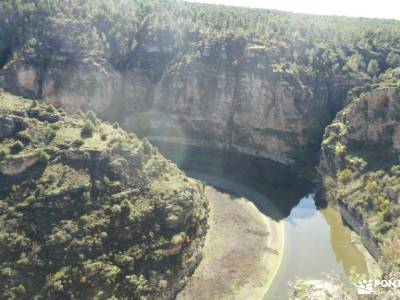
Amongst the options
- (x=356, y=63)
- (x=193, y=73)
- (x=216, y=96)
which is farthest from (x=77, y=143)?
(x=356, y=63)

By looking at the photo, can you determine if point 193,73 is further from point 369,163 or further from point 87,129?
point 87,129

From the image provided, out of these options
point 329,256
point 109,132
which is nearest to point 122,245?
point 109,132

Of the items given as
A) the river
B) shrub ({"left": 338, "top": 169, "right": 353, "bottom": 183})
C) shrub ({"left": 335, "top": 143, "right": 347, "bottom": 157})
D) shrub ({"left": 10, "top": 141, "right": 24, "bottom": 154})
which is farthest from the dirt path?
shrub ({"left": 10, "top": 141, "right": 24, "bottom": 154})

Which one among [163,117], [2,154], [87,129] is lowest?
[163,117]

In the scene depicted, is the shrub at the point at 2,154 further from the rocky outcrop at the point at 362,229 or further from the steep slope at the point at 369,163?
the steep slope at the point at 369,163

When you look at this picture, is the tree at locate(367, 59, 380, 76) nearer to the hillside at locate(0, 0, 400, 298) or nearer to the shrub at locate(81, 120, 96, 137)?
the hillside at locate(0, 0, 400, 298)
